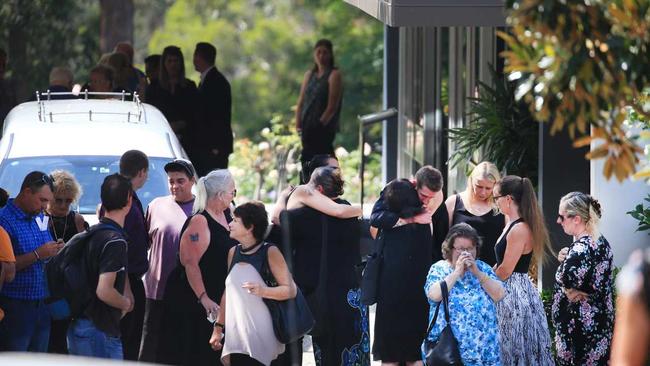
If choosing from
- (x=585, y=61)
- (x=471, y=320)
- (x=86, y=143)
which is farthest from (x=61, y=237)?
(x=585, y=61)

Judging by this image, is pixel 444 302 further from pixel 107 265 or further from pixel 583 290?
pixel 107 265

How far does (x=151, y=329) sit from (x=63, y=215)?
0.90 metres

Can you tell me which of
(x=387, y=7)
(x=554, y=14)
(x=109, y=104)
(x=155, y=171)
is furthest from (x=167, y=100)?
(x=554, y=14)

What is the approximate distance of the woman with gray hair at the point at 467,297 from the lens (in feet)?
27.9

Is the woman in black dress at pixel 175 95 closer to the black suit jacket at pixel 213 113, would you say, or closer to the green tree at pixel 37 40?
the black suit jacket at pixel 213 113

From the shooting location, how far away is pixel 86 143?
36.5ft

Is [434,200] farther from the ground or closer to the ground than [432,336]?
farther from the ground

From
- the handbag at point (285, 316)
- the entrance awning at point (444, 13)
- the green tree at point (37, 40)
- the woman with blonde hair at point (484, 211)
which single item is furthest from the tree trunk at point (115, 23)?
the handbag at point (285, 316)

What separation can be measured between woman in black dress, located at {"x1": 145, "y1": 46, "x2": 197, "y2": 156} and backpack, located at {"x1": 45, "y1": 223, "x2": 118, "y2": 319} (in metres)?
6.55

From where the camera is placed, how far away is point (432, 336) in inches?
339

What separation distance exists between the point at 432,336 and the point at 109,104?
449 cm

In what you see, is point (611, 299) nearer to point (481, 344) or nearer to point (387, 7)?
point (481, 344)

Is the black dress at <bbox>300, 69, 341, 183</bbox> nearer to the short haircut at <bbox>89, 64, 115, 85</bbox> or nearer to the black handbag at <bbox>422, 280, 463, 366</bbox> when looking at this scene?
the short haircut at <bbox>89, 64, 115, 85</bbox>

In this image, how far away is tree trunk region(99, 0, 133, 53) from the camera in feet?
94.4
